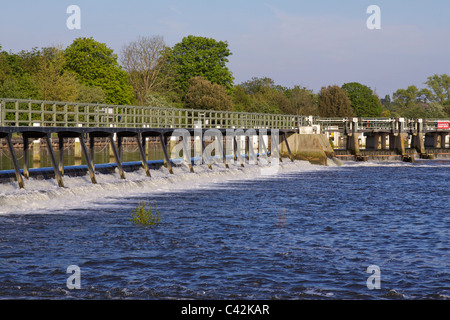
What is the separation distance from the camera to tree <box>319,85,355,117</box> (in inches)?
6639

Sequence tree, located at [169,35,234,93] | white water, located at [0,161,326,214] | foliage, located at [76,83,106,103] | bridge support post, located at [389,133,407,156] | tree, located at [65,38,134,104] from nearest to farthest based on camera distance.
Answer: white water, located at [0,161,326,214] < bridge support post, located at [389,133,407,156] < foliage, located at [76,83,106,103] < tree, located at [65,38,134,104] < tree, located at [169,35,234,93]

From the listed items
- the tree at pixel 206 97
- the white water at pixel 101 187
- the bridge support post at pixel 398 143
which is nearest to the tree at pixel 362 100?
the tree at pixel 206 97

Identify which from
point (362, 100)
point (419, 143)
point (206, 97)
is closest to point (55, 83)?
point (206, 97)

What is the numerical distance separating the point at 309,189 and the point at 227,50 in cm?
9935

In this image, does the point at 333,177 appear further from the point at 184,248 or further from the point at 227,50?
the point at 227,50

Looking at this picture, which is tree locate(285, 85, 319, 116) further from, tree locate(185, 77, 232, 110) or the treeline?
tree locate(185, 77, 232, 110)

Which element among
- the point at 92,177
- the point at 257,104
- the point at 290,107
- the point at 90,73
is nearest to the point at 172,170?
the point at 92,177

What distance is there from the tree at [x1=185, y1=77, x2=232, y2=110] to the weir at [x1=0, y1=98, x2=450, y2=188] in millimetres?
23955

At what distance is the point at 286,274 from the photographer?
16.8m

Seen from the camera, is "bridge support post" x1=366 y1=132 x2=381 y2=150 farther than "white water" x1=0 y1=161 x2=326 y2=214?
Yes

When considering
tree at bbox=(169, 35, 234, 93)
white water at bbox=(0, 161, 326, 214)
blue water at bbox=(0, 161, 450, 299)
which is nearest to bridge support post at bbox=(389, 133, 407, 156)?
white water at bbox=(0, 161, 326, 214)

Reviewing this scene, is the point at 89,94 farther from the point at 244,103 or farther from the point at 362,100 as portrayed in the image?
the point at 362,100

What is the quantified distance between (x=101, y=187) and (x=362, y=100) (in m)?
165

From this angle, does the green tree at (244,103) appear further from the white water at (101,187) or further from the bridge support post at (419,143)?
the white water at (101,187)
